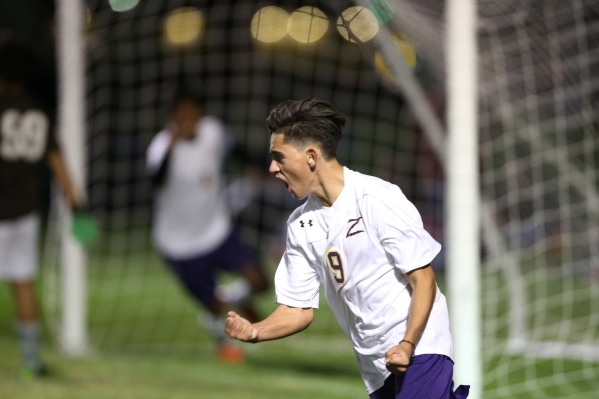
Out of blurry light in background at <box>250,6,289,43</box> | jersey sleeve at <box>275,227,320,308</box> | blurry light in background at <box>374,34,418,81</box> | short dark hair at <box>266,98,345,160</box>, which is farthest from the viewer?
blurry light in background at <box>250,6,289,43</box>

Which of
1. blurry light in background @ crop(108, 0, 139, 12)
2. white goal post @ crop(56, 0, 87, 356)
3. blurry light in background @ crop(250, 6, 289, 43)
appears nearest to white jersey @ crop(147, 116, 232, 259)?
white goal post @ crop(56, 0, 87, 356)

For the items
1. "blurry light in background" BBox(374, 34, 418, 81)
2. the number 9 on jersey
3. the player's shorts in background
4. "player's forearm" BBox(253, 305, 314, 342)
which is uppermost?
"blurry light in background" BBox(374, 34, 418, 81)

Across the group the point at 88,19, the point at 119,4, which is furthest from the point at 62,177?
the point at 88,19

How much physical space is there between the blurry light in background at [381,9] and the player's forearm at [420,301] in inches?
55.8

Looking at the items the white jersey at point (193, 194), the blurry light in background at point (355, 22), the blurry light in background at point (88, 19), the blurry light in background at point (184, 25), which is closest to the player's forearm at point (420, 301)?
the blurry light in background at point (355, 22)

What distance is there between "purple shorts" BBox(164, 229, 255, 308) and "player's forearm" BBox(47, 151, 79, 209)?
137cm

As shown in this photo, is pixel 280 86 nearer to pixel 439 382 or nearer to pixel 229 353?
pixel 229 353

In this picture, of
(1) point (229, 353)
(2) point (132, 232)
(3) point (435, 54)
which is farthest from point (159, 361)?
(2) point (132, 232)

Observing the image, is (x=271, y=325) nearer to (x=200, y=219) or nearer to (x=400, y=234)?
(x=400, y=234)

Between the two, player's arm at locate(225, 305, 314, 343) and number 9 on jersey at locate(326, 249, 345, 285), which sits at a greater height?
number 9 on jersey at locate(326, 249, 345, 285)

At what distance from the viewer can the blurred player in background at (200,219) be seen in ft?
24.2

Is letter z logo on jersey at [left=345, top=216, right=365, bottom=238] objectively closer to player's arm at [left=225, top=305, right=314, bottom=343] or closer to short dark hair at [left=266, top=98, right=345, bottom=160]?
short dark hair at [left=266, top=98, right=345, bottom=160]

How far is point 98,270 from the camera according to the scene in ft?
42.1

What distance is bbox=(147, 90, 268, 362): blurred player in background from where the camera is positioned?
739cm
